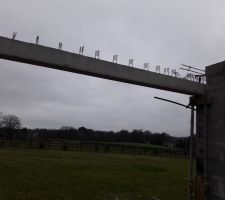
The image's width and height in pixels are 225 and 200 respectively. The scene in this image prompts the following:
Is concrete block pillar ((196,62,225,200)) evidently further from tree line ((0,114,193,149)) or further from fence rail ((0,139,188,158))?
tree line ((0,114,193,149))

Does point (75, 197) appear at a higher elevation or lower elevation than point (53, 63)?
lower

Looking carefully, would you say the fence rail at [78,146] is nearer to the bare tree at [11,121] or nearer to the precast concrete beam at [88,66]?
the precast concrete beam at [88,66]

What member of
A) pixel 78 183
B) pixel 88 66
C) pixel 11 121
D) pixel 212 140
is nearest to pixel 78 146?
pixel 78 183

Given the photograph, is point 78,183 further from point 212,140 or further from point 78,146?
point 78,146

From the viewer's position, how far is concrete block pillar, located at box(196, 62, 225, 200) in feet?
24.4

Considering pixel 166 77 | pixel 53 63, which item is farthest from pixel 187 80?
pixel 53 63

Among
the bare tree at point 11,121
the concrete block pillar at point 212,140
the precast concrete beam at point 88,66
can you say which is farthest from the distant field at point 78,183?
the bare tree at point 11,121

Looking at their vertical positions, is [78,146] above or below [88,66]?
below

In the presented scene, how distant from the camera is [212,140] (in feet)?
25.2

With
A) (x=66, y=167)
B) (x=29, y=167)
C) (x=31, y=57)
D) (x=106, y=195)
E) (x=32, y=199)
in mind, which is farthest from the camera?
(x=66, y=167)

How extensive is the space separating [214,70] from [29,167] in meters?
10.8

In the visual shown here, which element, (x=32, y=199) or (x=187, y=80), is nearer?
(x=187, y=80)

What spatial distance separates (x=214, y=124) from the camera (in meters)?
7.70

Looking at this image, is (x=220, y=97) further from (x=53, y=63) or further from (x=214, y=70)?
(x=53, y=63)
